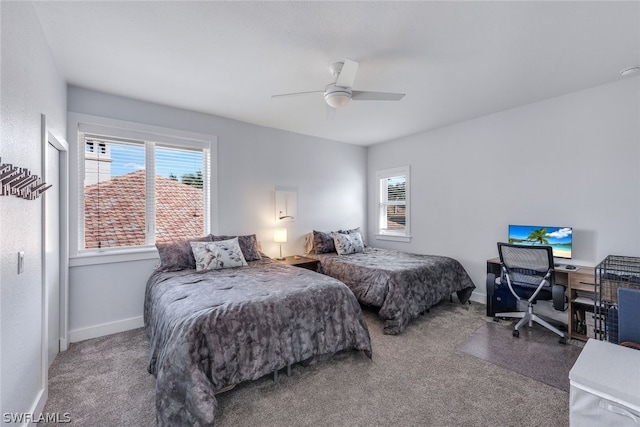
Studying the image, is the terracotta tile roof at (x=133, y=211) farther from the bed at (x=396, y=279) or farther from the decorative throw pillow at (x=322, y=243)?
the bed at (x=396, y=279)

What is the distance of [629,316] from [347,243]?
320 cm

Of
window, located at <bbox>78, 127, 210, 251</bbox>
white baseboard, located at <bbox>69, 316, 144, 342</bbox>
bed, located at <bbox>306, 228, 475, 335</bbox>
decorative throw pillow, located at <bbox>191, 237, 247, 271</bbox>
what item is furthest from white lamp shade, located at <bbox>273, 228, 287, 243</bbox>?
white baseboard, located at <bbox>69, 316, 144, 342</bbox>

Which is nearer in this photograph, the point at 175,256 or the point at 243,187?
the point at 175,256

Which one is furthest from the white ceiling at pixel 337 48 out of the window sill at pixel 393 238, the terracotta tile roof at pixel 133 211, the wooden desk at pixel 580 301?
the window sill at pixel 393 238

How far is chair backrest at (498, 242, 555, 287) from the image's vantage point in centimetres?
279

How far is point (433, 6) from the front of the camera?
177 cm

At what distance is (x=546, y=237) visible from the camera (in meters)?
3.22

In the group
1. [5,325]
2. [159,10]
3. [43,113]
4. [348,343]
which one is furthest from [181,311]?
[159,10]

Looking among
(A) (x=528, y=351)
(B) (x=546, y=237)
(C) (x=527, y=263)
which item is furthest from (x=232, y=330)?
(B) (x=546, y=237)

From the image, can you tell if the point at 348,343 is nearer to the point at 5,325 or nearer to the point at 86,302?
the point at 5,325

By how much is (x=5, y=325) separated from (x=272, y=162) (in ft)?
11.1

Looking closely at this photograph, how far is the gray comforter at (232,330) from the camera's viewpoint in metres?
1.62

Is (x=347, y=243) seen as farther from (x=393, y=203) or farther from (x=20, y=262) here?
(x=20, y=262)

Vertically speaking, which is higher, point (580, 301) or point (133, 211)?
point (133, 211)
